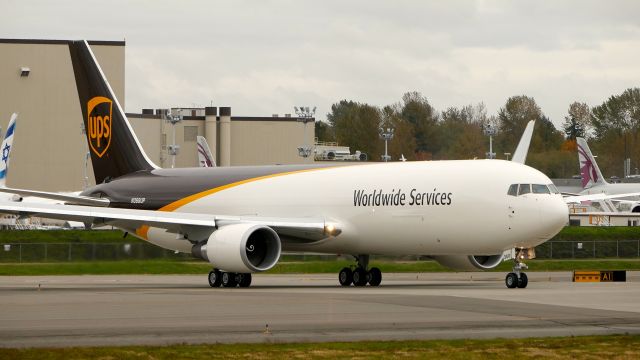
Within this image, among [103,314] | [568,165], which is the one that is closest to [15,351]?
[103,314]

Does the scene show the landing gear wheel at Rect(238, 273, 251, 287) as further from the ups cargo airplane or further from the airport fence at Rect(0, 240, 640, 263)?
the airport fence at Rect(0, 240, 640, 263)

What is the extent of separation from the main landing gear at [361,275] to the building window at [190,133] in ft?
242

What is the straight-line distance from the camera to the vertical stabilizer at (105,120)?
47438 mm

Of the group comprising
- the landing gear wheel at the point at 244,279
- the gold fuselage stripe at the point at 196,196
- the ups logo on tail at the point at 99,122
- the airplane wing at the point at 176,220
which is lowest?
the landing gear wheel at the point at 244,279

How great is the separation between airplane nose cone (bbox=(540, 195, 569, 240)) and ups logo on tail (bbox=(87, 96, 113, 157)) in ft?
61.6

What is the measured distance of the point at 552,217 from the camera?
117 feet

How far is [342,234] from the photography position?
40.5 meters

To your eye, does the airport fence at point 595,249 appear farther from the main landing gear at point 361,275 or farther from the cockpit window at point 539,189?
the cockpit window at point 539,189

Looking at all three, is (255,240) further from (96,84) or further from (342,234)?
(96,84)

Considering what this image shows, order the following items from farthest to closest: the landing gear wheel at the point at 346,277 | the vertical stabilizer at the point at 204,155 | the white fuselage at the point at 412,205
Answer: the vertical stabilizer at the point at 204,155 → the landing gear wheel at the point at 346,277 → the white fuselage at the point at 412,205

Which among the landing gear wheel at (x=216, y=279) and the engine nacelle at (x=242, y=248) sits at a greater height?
the engine nacelle at (x=242, y=248)

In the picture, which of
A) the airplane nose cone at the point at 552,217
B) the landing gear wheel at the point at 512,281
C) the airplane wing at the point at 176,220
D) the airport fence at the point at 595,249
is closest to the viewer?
the airplane nose cone at the point at 552,217

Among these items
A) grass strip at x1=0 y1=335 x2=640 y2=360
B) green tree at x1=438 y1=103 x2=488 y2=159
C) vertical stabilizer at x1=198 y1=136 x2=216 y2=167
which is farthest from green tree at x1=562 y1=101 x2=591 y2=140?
grass strip at x1=0 y1=335 x2=640 y2=360

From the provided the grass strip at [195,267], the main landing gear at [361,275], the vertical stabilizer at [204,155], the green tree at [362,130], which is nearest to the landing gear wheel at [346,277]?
the main landing gear at [361,275]
